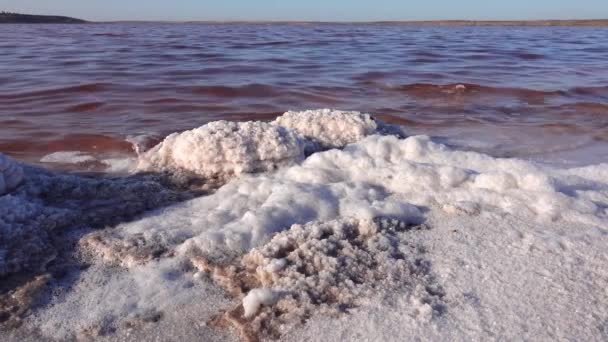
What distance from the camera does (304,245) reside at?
1.61 meters

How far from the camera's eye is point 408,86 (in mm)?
5828

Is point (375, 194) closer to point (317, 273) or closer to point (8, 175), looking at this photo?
point (317, 273)

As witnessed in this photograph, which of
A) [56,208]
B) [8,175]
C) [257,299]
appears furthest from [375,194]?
[8,175]

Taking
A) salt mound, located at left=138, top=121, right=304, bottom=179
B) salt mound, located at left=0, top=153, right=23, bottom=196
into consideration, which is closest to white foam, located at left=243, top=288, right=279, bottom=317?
salt mound, located at left=138, top=121, right=304, bottom=179

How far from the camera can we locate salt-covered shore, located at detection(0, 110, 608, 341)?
4.30 feet

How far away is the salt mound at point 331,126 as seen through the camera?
8.92ft

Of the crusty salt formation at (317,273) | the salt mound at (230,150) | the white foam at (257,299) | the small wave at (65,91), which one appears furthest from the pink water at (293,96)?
the white foam at (257,299)

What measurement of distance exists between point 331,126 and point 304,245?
4.18ft

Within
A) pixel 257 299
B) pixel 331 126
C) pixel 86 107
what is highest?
pixel 331 126

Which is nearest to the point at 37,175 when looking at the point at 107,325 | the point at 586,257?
the point at 107,325

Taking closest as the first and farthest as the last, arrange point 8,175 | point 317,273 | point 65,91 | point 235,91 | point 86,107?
1. point 317,273
2. point 8,175
3. point 86,107
4. point 65,91
5. point 235,91

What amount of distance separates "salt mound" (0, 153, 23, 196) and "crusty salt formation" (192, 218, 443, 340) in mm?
991

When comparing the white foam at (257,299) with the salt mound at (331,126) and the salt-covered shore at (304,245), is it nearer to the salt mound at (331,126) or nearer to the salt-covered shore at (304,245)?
the salt-covered shore at (304,245)

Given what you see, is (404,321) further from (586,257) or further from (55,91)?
(55,91)
